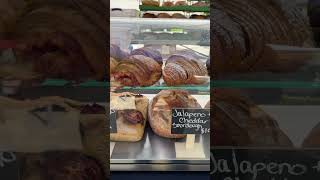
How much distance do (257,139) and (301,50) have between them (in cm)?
25

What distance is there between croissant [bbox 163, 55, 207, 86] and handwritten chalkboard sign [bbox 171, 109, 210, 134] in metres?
0.19

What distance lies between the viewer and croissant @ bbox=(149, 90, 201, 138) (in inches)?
88.4

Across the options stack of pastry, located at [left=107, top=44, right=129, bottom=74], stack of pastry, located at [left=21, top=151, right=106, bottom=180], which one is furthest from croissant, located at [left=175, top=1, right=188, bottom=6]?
stack of pastry, located at [left=21, top=151, right=106, bottom=180]

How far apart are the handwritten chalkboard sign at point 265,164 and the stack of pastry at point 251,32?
0.71 feet

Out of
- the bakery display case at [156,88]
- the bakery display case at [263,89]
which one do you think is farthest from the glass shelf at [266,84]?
the bakery display case at [156,88]

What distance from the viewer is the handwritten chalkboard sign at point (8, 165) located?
109cm

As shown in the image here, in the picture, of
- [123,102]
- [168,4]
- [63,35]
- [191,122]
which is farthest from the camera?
[168,4]

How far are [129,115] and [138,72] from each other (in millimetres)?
232

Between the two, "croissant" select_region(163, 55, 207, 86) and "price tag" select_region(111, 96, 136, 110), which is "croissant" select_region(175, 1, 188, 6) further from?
"price tag" select_region(111, 96, 136, 110)

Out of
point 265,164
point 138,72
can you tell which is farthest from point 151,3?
point 265,164

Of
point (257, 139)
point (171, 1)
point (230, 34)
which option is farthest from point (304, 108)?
point (171, 1)

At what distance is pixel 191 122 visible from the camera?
2164mm

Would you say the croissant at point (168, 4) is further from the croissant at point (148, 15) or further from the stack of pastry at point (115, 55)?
the stack of pastry at point (115, 55)

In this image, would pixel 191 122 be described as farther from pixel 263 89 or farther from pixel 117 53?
pixel 263 89
